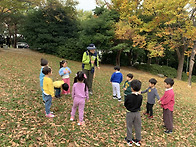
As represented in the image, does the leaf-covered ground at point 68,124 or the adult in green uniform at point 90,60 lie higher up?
the adult in green uniform at point 90,60

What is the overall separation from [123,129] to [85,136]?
4.55 feet

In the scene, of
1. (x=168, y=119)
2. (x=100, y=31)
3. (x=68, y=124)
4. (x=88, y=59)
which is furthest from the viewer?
(x=100, y=31)

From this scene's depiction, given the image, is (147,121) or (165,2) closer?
(147,121)

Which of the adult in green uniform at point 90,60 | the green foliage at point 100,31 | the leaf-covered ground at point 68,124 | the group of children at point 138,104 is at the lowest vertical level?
the leaf-covered ground at point 68,124

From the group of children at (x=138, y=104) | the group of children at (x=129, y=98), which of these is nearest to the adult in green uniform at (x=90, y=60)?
the group of children at (x=138, y=104)

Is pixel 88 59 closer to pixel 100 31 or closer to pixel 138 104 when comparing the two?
pixel 138 104

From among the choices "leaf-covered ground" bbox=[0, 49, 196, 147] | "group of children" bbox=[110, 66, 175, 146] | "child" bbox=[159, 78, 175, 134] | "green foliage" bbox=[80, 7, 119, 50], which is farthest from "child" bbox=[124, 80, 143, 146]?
"green foliage" bbox=[80, 7, 119, 50]

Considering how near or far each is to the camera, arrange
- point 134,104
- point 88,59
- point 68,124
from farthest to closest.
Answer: point 88,59
point 68,124
point 134,104

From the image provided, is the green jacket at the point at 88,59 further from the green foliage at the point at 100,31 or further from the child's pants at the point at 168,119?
the green foliage at the point at 100,31

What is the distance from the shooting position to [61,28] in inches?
758

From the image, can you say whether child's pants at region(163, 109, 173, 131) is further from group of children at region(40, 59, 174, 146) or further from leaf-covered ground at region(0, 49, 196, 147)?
leaf-covered ground at region(0, 49, 196, 147)

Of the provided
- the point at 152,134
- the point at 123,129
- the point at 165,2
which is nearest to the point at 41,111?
Result: the point at 123,129

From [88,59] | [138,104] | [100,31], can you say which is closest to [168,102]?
[138,104]

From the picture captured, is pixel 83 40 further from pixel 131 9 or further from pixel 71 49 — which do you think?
pixel 131 9
